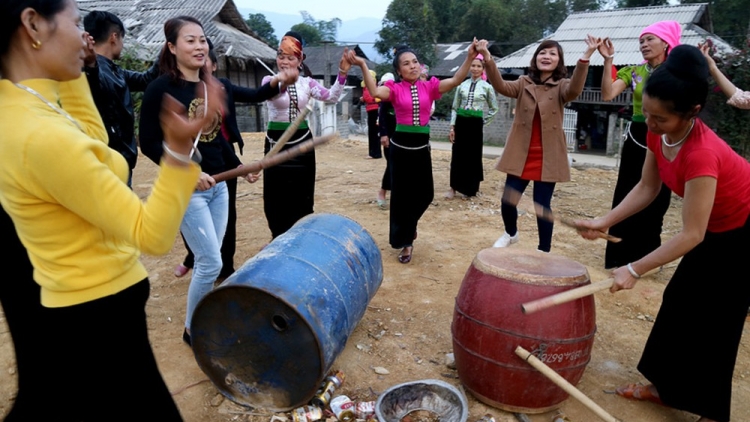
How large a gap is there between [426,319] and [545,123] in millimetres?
1937

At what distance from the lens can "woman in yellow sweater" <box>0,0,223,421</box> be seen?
135 centimetres

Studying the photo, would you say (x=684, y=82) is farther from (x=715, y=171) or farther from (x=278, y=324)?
(x=278, y=324)

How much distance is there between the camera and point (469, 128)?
299 inches

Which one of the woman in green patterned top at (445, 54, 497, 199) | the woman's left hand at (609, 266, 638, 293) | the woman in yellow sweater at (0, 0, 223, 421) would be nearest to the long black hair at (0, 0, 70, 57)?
the woman in yellow sweater at (0, 0, 223, 421)

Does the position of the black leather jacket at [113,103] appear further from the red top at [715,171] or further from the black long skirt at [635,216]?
the black long skirt at [635,216]

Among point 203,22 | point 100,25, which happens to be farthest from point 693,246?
point 203,22

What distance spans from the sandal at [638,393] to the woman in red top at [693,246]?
13 millimetres

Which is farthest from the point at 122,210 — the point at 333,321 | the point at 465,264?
the point at 465,264

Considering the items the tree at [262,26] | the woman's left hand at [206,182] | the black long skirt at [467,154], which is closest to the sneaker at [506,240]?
the woman's left hand at [206,182]

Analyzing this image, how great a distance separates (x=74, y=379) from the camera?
5.53 ft

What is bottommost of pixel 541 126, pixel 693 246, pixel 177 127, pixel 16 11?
pixel 693 246

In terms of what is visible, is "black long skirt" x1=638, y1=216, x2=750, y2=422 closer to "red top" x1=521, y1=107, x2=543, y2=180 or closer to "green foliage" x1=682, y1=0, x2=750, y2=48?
"red top" x1=521, y1=107, x2=543, y2=180

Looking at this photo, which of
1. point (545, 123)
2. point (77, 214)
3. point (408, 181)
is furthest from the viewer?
point (408, 181)

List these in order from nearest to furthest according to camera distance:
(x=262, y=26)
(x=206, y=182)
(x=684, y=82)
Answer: (x=684, y=82) < (x=206, y=182) < (x=262, y=26)
